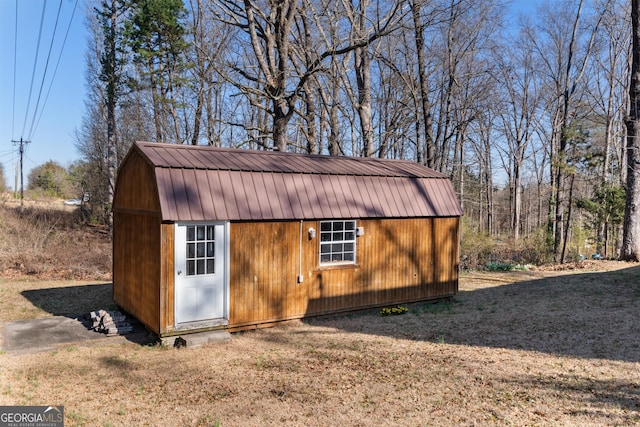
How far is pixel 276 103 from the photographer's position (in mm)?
13914

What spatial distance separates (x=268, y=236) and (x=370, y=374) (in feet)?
11.0

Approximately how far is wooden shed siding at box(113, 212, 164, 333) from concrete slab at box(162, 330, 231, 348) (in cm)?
31

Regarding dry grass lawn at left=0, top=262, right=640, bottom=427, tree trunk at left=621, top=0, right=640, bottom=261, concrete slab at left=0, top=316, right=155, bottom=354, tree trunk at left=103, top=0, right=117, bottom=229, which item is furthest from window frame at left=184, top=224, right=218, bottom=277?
tree trunk at left=103, top=0, right=117, bottom=229

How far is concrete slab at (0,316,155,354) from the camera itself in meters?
7.04

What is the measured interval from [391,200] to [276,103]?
620cm

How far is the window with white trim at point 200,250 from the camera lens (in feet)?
23.8

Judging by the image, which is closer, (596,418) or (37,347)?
(596,418)

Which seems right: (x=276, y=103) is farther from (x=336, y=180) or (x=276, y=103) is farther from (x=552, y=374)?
(x=552, y=374)

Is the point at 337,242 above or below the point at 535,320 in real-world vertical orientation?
above

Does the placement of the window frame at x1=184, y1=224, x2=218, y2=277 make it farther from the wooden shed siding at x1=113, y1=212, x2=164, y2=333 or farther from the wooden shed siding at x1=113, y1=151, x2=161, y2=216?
the wooden shed siding at x1=113, y1=151, x2=161, y2=216

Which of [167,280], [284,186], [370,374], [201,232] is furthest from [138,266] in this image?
[370,374]

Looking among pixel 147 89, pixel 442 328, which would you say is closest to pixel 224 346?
pixel 442 328

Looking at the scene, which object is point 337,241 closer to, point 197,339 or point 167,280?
point 197,339

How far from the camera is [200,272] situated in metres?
7.36
